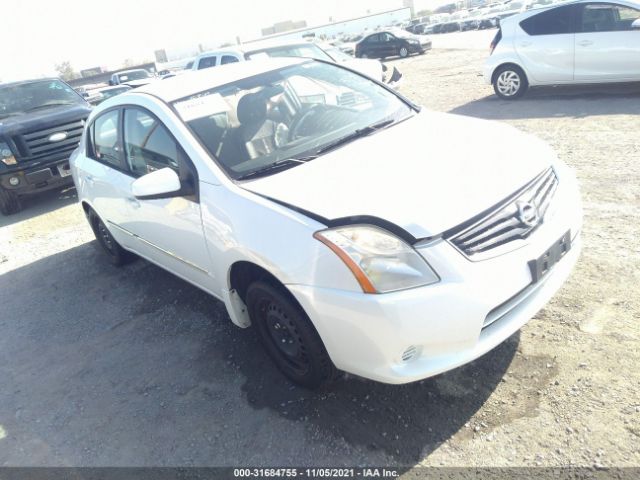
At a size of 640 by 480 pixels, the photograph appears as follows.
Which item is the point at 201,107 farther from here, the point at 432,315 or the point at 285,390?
the point at 432,315

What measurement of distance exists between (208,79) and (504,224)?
241 centimetres

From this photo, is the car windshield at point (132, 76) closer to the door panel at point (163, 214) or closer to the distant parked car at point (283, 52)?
the distant parked car at point (283, 52)

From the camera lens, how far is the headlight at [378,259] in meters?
2.19

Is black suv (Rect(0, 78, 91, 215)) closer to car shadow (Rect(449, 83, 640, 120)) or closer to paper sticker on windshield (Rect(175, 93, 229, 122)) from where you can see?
paper sticker on windshield (Rect(175, 93, 229, 122))

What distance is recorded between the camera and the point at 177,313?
403 centimetres

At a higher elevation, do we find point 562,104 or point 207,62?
point 207,62

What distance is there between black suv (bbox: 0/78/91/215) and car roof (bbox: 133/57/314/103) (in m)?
4.39

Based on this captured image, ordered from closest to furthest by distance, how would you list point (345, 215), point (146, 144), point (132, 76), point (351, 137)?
point (345, 215), point (351, 137), point (146, 144), point (132, 76)

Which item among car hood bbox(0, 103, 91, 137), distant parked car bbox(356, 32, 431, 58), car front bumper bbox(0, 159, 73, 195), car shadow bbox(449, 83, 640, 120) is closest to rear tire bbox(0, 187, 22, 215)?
car front bumper bbox(0, 159, 73, 195)

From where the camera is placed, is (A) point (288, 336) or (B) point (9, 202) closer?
(A) point (288, 336)

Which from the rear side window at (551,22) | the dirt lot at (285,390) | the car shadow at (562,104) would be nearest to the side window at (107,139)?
the dirt lot at (285,390)

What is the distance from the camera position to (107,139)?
14.1ft

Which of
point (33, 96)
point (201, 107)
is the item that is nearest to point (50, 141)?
point (33, 96)

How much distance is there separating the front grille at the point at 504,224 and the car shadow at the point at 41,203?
7277mm
